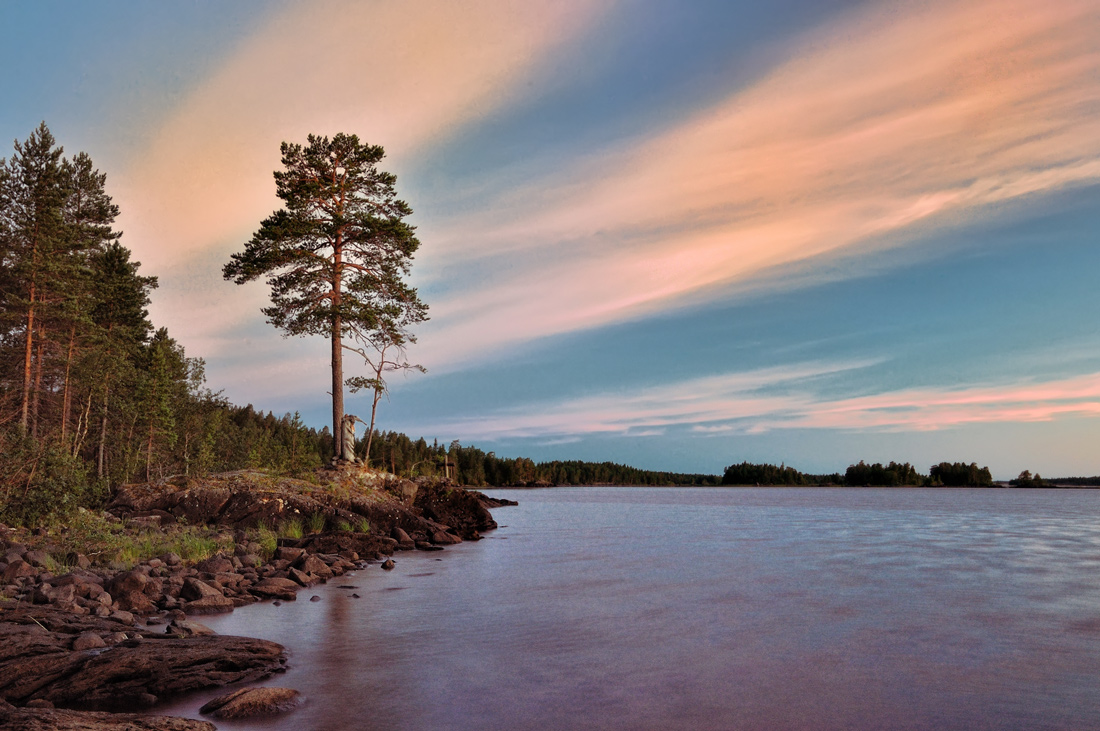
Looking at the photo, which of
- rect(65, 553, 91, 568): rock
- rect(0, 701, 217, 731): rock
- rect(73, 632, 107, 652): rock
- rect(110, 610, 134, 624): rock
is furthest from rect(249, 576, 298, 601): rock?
rect(0, 701, 217, 731): rock

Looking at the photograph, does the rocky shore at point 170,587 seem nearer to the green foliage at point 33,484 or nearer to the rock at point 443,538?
the rock at point 443,538

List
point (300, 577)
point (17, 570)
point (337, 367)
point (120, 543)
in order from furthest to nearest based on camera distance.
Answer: point (337, 367) → point (120, 543) → point (300, 577) → point (17, 570)

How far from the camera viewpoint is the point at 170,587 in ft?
44.1

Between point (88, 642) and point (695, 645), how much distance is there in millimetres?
8547

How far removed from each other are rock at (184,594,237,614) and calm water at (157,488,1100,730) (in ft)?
1.31

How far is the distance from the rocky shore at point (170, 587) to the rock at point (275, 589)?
0.03 m

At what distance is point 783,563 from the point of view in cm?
2102

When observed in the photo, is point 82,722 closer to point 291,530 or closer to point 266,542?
point 266,542

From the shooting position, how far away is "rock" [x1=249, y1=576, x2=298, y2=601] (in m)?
14.0

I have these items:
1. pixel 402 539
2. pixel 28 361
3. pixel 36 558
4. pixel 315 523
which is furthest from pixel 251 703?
pixel 28 361

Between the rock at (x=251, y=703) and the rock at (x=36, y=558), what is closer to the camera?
the rock at (x=251, y=703)

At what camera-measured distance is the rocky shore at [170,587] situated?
297 inches

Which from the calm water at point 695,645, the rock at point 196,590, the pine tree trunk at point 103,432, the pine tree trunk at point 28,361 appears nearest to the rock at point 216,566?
the rock at point 196,590

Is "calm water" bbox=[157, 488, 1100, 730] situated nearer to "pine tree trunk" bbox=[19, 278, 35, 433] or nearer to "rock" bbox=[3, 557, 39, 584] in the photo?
"rock" bbox=[3, 557, 39, 584]
